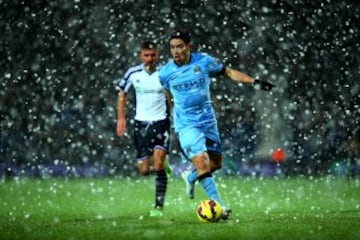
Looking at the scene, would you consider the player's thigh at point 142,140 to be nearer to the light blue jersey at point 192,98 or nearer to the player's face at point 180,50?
the light blue jersey at point 192,98

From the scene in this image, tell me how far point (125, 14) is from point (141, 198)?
10939mm

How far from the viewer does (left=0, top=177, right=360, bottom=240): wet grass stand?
859cm

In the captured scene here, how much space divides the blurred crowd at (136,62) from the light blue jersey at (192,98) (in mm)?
12157

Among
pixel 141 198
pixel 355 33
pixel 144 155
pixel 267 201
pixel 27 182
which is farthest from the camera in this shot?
pixel 355 33

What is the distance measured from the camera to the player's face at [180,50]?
1001 cm

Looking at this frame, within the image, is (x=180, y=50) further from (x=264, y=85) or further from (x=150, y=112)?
(x=150, y=112)

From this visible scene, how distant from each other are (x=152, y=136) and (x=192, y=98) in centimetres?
158

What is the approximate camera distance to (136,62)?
23516 millimetres

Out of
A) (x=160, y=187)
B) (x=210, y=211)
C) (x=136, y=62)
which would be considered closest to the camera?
(x=210, y=211)

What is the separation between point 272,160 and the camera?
23875mm

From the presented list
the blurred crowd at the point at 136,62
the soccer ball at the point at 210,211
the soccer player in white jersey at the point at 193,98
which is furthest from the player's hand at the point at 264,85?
the blurred crowd at the point at 136,62

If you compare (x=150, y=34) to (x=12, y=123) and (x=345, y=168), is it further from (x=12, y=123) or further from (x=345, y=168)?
(x=345, y=168)

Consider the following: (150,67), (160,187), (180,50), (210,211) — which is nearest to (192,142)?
(210,211)

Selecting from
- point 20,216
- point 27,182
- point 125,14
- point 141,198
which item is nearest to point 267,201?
point 141,198
